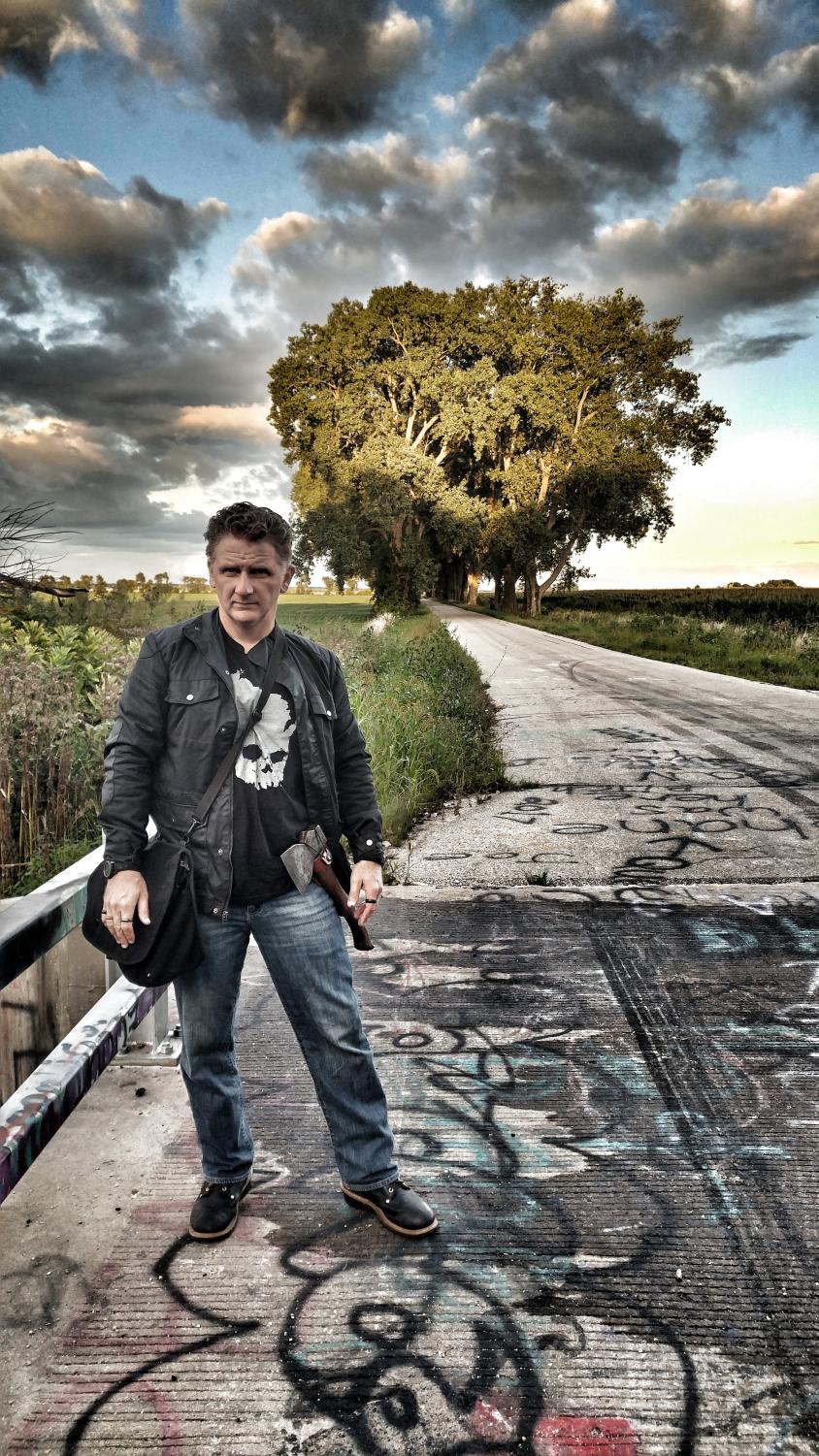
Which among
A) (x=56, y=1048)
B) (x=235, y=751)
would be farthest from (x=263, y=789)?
(x=56, y=1048)

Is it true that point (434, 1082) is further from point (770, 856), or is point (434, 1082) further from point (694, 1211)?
point (770, 856)

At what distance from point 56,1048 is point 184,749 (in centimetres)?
99

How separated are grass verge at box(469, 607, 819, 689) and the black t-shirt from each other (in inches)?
502

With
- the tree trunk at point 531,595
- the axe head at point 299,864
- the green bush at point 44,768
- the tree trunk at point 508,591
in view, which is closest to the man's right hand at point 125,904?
the axe head at point 299,864

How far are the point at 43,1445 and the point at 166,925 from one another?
99 centimetres

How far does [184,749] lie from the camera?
7.25 ft

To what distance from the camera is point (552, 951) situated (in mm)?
4039

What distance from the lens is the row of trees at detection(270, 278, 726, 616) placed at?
30.5 meters

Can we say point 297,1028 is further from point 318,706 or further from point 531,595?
point 531,595

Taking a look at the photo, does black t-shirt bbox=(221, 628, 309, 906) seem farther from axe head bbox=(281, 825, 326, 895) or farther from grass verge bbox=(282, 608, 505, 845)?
grass verge bbox=(282, 608, 505, 845)

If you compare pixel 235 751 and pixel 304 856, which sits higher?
pixel 235 751

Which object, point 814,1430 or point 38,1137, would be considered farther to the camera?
point 38,1137

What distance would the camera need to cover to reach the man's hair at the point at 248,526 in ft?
7.30

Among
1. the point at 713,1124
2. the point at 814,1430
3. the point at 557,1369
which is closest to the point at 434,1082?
the point at 713,1124
